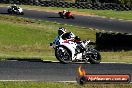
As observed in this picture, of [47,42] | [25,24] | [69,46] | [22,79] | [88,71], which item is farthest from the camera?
[25,24]

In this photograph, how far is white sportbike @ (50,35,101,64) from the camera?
17.0 meters

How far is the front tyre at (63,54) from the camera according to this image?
55.8ft

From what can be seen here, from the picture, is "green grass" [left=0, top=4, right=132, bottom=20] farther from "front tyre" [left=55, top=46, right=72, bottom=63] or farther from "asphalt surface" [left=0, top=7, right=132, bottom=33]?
"front tyre" [left=55, top=46, right=72, bottom=63]

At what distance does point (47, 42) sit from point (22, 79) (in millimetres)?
19849

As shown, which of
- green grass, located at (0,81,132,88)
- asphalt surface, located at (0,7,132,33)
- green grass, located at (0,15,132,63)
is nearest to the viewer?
green grass, located at (0,81,132,88)

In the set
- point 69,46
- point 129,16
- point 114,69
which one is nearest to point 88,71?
point 114,69

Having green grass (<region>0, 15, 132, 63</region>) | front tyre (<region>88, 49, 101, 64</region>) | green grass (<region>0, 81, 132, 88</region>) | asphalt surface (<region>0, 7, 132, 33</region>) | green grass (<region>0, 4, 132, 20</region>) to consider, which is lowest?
green grass (<region>0, 4, 132, 20</region>)

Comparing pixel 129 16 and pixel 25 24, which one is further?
pixel 129 16

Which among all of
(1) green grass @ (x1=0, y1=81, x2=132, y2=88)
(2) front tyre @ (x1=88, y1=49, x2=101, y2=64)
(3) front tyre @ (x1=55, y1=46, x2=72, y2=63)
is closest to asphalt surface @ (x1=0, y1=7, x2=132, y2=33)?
(2) front tyre @ (x1=88, y1=49, x2=101, y2=64)

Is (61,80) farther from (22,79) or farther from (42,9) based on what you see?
(42,9)

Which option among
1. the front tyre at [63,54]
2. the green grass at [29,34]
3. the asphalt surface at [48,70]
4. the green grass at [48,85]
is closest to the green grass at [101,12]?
the green grass at [29,34]

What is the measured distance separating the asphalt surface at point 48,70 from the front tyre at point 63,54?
0.43 meters

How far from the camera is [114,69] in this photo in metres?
15.5

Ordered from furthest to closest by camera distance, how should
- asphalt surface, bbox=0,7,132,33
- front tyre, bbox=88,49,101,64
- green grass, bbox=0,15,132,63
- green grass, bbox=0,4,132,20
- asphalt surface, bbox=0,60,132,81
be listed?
green grass, bbox=0,4,132,20 < asphalt surface, bbox=0,7,132,33 < green grass, bbox=0,15,132,63 < front tyre, bbox=88,49,101,64 < asphalt surface, bbox=0,60,132,81
